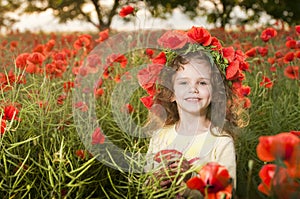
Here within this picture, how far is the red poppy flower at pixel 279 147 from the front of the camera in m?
1.01

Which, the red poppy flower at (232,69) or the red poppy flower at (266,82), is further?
the red poppy flower at (266,82)

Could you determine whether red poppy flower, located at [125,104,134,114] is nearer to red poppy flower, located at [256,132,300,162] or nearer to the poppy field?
the poppy field

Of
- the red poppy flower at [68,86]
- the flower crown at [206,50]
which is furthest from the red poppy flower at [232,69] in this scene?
the red poppy flower at [68,86]

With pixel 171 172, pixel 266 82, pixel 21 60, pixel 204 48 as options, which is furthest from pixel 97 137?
pixel 266 82

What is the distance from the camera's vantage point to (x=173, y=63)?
69.0 inches

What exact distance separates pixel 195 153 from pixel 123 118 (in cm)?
69

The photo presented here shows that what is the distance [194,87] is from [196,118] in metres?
0.11

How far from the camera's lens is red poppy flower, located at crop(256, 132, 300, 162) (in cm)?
101

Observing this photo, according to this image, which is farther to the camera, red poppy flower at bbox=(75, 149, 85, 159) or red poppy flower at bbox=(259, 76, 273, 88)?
red poppy flower at bbox=(259, 76, 273, 88)

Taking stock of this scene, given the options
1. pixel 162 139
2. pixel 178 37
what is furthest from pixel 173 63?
pixel 162 139

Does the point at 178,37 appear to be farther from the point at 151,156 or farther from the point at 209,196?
the point at 209,196

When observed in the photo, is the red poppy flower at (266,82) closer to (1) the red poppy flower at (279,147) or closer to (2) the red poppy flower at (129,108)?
(2) the red poppy flower at (129,108)

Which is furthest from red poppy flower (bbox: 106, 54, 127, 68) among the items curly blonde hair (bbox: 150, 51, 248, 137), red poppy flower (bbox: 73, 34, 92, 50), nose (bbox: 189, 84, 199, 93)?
nose (bbox: 189, 84, 199, 93)

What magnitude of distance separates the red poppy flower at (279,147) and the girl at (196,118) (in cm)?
51
